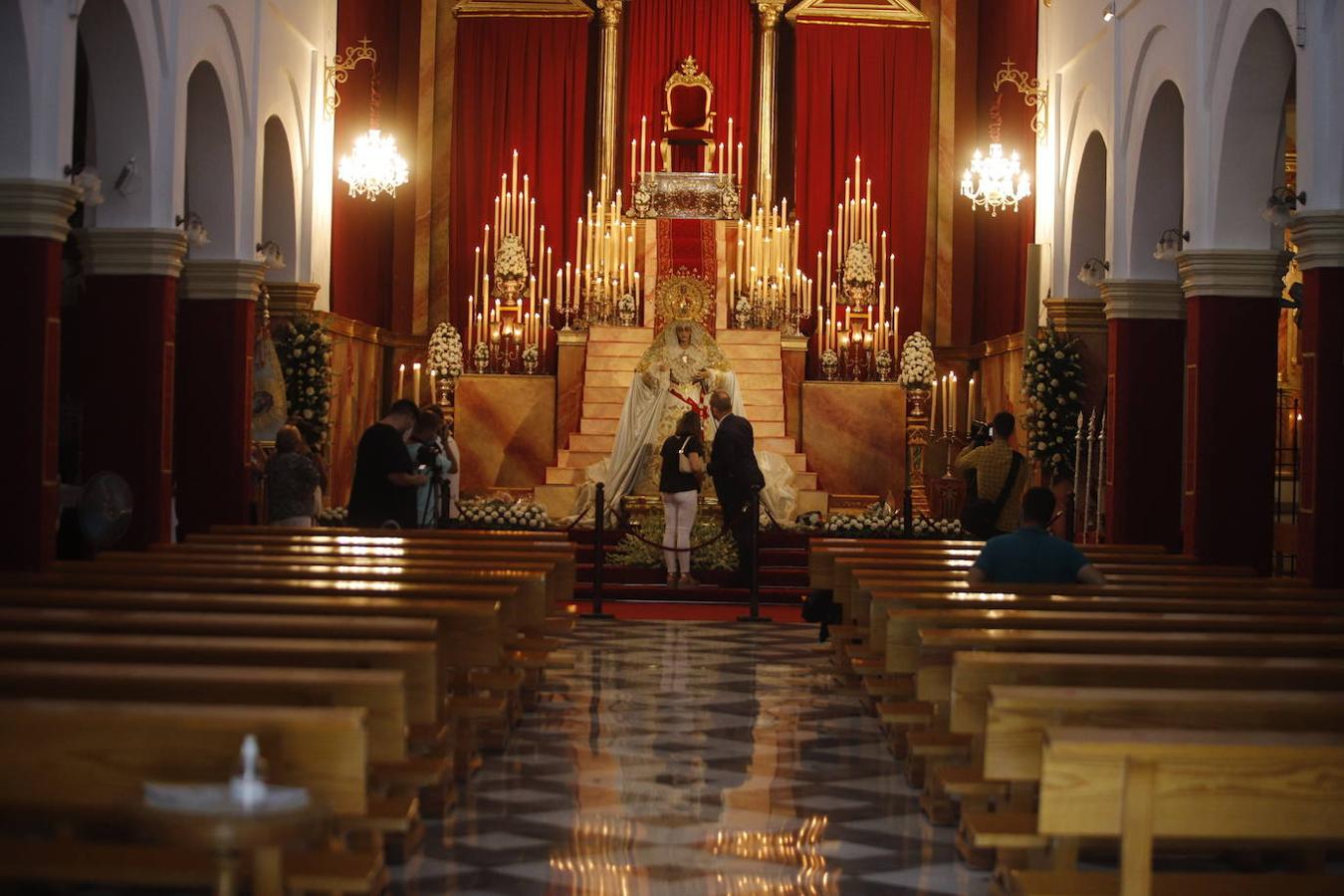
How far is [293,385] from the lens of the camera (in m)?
17.7

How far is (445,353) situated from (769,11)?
20.0 ft

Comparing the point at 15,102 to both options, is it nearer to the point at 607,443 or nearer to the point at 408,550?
the point at 408,550

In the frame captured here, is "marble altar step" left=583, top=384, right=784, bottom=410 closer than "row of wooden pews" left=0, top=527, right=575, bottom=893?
No

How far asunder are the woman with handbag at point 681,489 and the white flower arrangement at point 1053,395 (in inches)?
140

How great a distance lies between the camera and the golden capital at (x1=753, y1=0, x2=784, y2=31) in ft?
75.7

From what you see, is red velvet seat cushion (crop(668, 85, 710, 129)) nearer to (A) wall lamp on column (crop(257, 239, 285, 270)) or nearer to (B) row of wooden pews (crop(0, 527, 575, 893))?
(A) wall lamp on column (crop(257, 239, 285, 270))

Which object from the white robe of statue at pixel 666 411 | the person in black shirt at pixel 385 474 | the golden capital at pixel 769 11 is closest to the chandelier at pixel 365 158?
the white robe of statue at pixel 666 411

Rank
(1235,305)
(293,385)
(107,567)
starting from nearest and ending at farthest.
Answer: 1. (107,567)
2. (1235,305)
3. (293,385)

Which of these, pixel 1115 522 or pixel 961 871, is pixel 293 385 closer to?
pixel 1115 522

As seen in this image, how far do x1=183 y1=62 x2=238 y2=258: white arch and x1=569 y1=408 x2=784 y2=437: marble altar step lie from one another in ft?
18.7

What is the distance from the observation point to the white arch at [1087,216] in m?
17.8

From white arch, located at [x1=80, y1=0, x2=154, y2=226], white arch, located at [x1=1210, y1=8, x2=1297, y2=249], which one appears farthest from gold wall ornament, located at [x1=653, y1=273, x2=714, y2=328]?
white arch, located at [x1=80, y1=0, x2=154, y2=226]

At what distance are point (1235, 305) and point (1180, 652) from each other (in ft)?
24.9

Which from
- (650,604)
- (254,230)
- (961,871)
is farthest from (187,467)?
(961,871)
